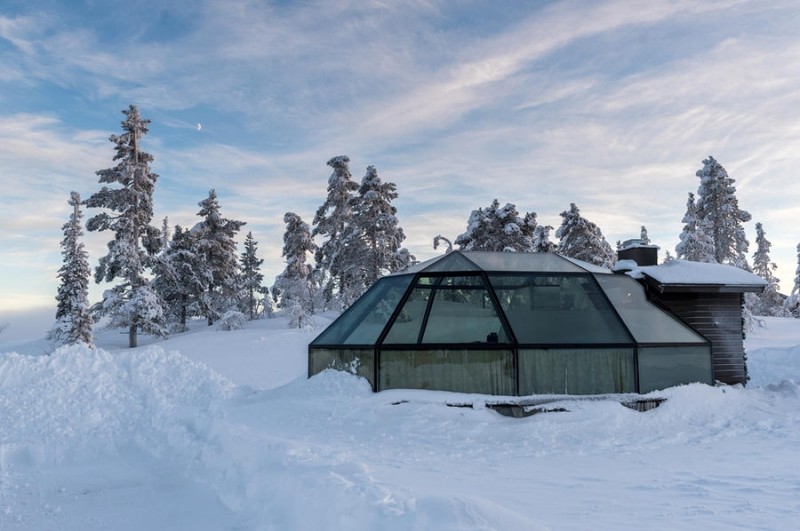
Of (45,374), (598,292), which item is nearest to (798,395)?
(598,292)

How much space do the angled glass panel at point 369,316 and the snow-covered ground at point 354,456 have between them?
925 mm

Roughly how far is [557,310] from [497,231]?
23412 mm

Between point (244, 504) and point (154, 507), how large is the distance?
1.41 m

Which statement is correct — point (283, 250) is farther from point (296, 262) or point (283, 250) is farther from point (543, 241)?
point (543, 241)

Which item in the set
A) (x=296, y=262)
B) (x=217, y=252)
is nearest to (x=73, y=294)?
(x=217, y=252)

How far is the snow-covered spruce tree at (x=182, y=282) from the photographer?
3985 centimetres

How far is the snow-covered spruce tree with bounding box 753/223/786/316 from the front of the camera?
57.4 meters

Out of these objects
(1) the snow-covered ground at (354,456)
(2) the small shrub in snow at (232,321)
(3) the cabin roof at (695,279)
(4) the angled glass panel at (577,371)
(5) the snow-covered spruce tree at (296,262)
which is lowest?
(1) the snow-covered ground at (354,456)

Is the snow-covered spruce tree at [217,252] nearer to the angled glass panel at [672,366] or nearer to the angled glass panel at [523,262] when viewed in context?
the angled glass panel at [523,262]

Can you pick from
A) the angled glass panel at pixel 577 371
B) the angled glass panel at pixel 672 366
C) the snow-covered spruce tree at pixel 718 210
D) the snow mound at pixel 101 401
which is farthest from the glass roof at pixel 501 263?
the snow-covered spruce tree at pixel 718 210

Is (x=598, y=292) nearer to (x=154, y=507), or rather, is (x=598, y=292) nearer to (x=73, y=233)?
(x=154, y=507)

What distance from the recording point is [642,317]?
13.0 metres

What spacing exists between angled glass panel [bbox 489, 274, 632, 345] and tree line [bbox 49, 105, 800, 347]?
21.7 meters

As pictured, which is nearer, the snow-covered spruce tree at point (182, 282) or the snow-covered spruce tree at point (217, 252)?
the snow-covered spruce tree at point (182, 282)
